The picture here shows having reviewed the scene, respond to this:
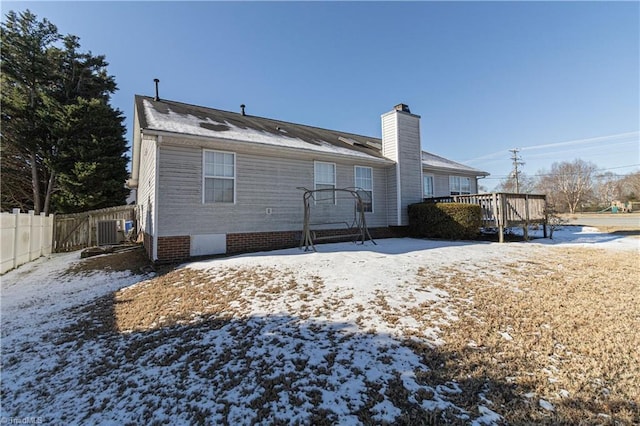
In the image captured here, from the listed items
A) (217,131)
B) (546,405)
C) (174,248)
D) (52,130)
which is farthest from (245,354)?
(52,130)

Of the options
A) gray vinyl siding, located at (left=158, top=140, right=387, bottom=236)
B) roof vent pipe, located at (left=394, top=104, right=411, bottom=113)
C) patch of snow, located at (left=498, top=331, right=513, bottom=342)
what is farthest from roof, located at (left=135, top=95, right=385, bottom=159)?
patch of snow, located at (left=498, top=331, right=513, bottom=342)

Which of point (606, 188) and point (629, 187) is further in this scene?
point (606, 188)

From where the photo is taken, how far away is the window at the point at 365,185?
36.4 feet

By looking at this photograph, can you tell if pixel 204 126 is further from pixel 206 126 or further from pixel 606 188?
pixel 606 188

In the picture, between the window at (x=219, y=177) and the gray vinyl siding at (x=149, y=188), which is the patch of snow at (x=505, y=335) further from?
the gray vinyl siding at (x=149, y=188)

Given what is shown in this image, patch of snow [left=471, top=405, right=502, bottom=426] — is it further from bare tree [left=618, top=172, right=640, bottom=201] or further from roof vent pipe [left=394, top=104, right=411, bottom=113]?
bare tree [left=618, top=172, right=640, bottom=201]

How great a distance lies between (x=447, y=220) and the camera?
1067 cm

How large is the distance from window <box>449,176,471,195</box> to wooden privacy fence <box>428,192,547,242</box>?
3313mm

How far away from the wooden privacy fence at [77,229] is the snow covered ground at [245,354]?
7.97m

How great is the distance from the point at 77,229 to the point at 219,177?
378 inches

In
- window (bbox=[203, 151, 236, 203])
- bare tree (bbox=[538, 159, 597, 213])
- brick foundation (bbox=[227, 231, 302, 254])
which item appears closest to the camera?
window (bbox=[203, 151, 236, 203])

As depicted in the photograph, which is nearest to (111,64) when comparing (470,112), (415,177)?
(415,177)

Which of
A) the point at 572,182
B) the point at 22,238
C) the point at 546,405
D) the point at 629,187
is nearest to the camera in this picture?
the point at 546,405

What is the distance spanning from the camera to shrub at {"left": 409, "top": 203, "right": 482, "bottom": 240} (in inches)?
408
